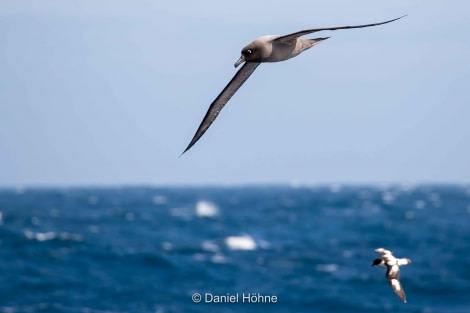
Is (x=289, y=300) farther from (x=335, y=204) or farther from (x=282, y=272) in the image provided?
(x=335, y=204)

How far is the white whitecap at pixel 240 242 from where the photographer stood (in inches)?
2825

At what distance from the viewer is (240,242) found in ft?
247

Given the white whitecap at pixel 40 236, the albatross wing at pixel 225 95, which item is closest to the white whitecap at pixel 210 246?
the white whitecap at pixel 40 236

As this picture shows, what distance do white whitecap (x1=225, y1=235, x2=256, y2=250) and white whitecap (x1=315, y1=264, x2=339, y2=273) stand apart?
11.3m

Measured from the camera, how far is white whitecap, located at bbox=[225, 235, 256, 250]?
71744mm

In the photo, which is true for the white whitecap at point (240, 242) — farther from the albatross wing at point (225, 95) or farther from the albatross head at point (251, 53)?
the albatross head at point (251, 53)

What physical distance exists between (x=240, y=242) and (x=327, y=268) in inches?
646

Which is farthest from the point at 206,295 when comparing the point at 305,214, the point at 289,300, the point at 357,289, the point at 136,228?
the point at 305,214

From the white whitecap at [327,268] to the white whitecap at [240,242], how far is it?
1131 centimetres

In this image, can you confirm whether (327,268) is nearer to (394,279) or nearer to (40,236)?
(40,236)

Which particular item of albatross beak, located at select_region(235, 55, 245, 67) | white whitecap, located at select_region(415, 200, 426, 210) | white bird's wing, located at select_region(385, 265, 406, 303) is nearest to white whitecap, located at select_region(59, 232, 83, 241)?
albatross beak, located at select_region(235, 55, 245, 67)

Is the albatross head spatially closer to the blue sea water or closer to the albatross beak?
the albatross beak

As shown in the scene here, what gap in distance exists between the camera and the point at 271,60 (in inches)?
427

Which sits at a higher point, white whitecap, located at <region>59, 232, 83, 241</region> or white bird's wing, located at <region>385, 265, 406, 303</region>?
white whitecap, located at <region>59, 232, 83, 241</region>
